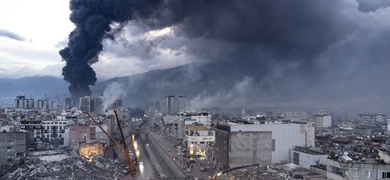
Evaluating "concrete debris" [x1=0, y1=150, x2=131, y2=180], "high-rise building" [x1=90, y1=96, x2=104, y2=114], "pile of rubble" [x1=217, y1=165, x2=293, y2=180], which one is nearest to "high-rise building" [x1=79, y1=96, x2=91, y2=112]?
"high-rise building" [x1=90, y1=96, x2=104, y2=114]

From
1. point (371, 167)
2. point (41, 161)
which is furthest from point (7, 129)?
point (371, 167)

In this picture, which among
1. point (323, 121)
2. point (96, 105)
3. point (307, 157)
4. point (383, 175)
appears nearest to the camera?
point (383, 175)

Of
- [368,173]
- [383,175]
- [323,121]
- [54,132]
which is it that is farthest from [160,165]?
[323,121]

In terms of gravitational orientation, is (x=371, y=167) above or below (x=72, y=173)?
above

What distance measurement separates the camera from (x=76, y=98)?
89.1 meters

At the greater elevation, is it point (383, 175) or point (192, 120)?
point (383, 175)

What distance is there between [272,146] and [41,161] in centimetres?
2186

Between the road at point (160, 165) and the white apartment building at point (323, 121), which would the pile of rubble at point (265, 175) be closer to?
A: the road at point (160, 165)

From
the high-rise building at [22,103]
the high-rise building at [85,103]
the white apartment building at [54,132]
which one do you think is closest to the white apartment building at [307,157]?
the white apartment building at [54,132]

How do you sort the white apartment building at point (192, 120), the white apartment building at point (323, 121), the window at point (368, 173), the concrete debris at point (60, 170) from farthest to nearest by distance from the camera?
the white apartment building at point (323, 121)
the white apartment building at point (192, 120)
the concrete debris at point (60, 170)
the window at point (368, 173)

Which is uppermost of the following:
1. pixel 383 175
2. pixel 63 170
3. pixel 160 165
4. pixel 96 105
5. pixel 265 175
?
pixel 96 105

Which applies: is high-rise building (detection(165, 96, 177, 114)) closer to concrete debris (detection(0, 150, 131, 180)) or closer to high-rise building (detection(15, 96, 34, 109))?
high-rise building (detection(15, 96, 34, 109))

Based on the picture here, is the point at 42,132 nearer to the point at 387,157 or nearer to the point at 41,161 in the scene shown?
the point at 41,161

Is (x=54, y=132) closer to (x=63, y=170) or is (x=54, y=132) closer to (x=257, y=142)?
(x=63, y=170)
